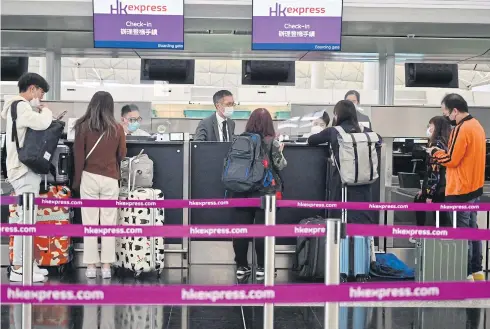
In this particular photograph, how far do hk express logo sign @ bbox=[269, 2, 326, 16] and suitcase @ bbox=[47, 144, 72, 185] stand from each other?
11.0 feet

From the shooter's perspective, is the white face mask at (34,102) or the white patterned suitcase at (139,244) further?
the white patterned suitcase at (139,244)

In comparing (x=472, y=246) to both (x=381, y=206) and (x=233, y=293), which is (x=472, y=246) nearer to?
(x=381, y=206)

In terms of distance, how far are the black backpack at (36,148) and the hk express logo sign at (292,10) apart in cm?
359

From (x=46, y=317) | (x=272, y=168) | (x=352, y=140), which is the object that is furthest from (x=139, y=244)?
(x=352, y=140)

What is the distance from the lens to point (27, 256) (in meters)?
3.34

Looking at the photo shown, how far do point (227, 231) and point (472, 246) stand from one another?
327 cm

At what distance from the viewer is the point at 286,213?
6.46 m

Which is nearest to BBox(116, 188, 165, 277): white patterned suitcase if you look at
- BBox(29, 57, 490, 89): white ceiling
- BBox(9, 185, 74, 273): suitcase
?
BBox(9, 185, 74, 273): suitcase

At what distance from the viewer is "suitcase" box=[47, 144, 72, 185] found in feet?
18.9

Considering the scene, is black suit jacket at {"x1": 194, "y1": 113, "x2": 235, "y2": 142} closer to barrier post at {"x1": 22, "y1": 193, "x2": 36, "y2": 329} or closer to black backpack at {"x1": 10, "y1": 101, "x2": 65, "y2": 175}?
black backpack at {"x1": 10, "y1": 101, "x2": 65, "y2": 175}

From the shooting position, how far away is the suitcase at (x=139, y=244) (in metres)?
5.73

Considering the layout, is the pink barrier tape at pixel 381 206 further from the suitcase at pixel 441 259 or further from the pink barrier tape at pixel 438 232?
the pink barrier tape at pixel 438 232

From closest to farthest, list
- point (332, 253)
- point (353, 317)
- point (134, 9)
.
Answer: point (332, 253)
point (353, 317)
point (134, 9)

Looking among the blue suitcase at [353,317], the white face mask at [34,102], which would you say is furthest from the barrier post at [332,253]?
the white face mask at [34,102]
